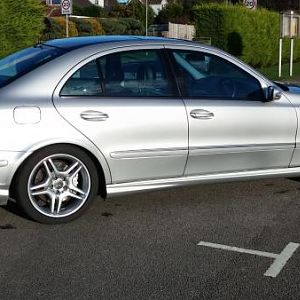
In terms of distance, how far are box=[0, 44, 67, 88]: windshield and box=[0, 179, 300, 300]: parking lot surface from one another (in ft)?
3.97

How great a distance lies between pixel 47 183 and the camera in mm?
5098

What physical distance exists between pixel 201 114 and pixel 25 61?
1.59 meters

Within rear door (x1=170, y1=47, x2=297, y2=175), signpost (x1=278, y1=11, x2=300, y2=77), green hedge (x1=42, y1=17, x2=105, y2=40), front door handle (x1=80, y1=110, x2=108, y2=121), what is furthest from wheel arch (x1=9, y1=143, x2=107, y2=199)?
green hedge (x1=42, y1=17, x2=105, y2=40)

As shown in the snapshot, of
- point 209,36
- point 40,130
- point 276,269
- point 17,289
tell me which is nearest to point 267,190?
point 276,269

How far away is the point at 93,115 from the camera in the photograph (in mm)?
5062

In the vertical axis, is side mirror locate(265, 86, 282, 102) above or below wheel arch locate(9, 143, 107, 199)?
above

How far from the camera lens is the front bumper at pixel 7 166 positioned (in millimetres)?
4812

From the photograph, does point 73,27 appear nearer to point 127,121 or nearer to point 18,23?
point 18,23

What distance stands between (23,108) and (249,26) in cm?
2378

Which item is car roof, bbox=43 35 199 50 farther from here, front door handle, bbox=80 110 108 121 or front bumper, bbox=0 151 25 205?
front bumper, bbox=0 151 25 205

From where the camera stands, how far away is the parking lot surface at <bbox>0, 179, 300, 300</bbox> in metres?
3.96

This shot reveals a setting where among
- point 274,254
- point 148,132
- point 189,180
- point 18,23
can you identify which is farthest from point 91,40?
point 18,23

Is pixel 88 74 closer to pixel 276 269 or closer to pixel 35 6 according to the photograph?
Answer: pixel 276 269

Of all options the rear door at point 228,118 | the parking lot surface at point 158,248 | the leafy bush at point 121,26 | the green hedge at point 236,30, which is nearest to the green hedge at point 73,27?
the leafy bush at point 121,26
